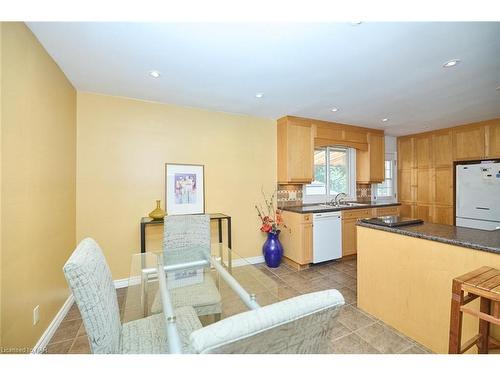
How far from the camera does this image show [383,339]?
176cm

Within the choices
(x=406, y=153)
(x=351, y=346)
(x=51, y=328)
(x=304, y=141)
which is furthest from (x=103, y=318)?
(x=406, y=153)

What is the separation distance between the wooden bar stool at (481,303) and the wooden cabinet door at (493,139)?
3509 mm

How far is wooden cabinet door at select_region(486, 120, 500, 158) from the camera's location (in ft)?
11.7

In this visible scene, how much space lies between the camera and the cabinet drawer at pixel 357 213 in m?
3.62

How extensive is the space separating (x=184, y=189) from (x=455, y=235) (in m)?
2.76

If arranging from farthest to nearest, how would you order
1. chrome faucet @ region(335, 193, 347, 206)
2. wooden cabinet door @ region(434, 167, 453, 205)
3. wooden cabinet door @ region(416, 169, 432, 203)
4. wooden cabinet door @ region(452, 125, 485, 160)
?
wooden cabinet door @ region(416, 169, 432, 203), chrome faucet @ region(335, 193, 347, 206), wooden cabinet door @ region(434, 167, 453, 205), wooden cabinet door @ region(452, 125, 485, 160)

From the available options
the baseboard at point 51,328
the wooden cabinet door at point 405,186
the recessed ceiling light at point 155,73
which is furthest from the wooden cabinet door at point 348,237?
the baseboard at point 51,328

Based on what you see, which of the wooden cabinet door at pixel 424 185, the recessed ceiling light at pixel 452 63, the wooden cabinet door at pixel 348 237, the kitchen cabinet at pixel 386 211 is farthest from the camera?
the wooden cabinet door at pixel 424 185

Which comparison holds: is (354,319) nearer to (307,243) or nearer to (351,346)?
(351,346)

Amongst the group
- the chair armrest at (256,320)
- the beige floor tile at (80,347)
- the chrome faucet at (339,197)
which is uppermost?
the chrome faucet at (339,197)

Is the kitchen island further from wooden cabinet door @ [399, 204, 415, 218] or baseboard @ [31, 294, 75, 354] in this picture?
wooden cabinet door @ [399, 204, 415, 218]

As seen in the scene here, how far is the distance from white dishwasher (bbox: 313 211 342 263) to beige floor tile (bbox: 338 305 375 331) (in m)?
1.17

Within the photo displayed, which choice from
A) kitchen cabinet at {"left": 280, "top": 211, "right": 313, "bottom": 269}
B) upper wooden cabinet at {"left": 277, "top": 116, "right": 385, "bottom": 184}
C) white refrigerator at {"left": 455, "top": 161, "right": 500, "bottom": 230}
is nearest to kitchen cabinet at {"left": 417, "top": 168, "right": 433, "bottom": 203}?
white refrigerator at {"left": 455, "top": 161, "right": 500, "bottom": 230}

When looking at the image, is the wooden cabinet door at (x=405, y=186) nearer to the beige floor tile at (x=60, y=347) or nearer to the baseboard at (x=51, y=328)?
the beige floor tile at (x=60, y=347)
